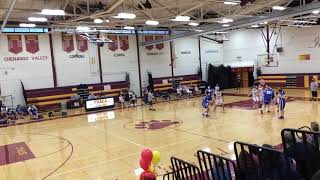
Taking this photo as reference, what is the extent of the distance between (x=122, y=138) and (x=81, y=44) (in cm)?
1397

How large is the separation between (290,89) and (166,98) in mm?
10835

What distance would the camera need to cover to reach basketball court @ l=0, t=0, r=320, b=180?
1068 cm

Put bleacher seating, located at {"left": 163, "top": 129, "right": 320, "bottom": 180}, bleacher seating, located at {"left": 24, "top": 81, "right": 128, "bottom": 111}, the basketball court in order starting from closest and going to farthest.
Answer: bleacher seating, located at {"left": 163, "top": 129, "right": 320, "bottom": 180} → the basketball court → bleacher seating, located at {"left": 24, "top": 81, "right": 128, "bottom": 111}

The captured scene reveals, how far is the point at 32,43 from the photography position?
22516mm

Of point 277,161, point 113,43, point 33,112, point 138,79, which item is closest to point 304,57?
point 138,79

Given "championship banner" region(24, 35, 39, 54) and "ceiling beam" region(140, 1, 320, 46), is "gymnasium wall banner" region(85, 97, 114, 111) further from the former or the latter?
"ceiling beam" region(140, 1, 320, 46)

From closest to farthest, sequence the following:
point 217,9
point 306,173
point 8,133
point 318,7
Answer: point 306,173 < point 318,7 < point 8,133 < point 217,9

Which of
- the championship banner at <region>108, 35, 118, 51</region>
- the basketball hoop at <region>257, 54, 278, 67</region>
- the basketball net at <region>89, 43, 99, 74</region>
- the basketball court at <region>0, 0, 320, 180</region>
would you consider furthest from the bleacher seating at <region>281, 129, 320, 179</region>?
the basketball hoop at <region>257, 54, 278, 67</region>

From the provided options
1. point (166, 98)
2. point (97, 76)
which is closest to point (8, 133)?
point (97, 76)

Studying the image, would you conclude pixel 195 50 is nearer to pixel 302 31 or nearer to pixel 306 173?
pixel 302 31

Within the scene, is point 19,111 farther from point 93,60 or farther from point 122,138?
point 122,138

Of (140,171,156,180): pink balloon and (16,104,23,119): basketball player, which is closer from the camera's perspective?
(140,171,156,180): pink balloon

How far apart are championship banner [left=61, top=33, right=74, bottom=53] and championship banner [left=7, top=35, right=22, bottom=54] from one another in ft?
10.1

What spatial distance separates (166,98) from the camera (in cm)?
2575
